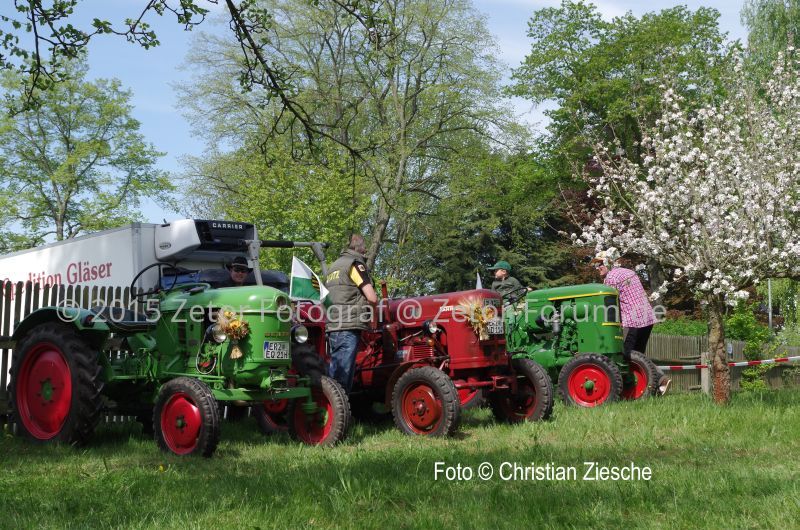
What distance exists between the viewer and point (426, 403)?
7.99 metres

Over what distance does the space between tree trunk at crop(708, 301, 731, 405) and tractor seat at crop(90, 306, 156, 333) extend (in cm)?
613

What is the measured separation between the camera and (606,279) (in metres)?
11.5

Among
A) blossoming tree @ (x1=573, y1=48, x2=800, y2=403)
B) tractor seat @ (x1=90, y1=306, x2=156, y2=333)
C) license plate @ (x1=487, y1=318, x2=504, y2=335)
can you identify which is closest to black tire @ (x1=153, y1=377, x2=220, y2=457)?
tractor seat @ (x1=90, y1=306, x2=156, y2=333)

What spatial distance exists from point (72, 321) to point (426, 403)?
3293mm

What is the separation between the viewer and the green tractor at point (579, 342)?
10.7 m

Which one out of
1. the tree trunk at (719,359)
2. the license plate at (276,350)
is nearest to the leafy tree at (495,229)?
the tree trunk at (719,359)

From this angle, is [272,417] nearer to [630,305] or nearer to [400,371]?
[400,371]

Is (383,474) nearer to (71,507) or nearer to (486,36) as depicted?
(71,507)

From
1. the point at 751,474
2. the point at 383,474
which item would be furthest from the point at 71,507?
the point at 751,474

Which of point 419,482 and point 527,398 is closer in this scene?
point 419,482

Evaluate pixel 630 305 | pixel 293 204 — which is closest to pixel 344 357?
pixel 630 305

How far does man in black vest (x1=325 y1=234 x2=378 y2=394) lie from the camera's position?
8203 millimetres

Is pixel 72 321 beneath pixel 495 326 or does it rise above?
above

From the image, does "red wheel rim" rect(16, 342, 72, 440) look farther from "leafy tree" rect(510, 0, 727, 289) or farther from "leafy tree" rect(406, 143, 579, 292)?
"leafy tree" rect(406, 143, 579, 292)
